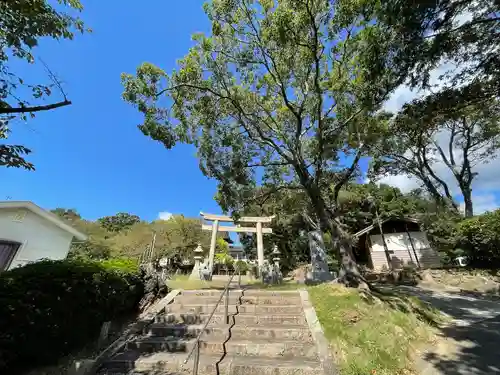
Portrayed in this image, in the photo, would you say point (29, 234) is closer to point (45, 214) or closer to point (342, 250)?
point (45, 214)

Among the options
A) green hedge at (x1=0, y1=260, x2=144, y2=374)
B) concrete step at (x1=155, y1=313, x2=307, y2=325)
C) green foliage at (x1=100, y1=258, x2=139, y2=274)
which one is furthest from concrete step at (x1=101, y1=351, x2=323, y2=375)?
green foliage at (x1=100, y1=258, x2=139, y2=274)

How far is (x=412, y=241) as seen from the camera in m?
18.9

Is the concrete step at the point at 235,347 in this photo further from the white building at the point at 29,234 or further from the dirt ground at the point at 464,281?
the dirt ground at the point at 464,281

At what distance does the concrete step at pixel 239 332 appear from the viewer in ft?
16.1

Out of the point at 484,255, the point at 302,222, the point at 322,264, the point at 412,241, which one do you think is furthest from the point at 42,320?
the point at 412,241

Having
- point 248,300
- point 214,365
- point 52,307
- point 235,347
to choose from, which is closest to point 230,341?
point 235,347

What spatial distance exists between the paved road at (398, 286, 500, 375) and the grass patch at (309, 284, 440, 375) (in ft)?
1.00

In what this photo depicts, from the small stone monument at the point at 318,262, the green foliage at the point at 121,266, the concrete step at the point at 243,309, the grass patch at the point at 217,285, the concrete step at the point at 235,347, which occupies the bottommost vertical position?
the concrete step at the point at 235,347

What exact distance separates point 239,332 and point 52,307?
3215mm

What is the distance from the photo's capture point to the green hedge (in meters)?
3.28

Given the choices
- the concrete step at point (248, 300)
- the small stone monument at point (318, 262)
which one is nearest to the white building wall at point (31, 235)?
the concrete step at point (248, 300)

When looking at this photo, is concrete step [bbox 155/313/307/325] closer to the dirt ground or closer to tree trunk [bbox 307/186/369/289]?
tree trunk [bbox 307/186/369/289]

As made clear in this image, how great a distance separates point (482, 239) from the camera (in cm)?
1251

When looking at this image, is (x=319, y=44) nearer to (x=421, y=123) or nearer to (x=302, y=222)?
(x=421, y=123)
